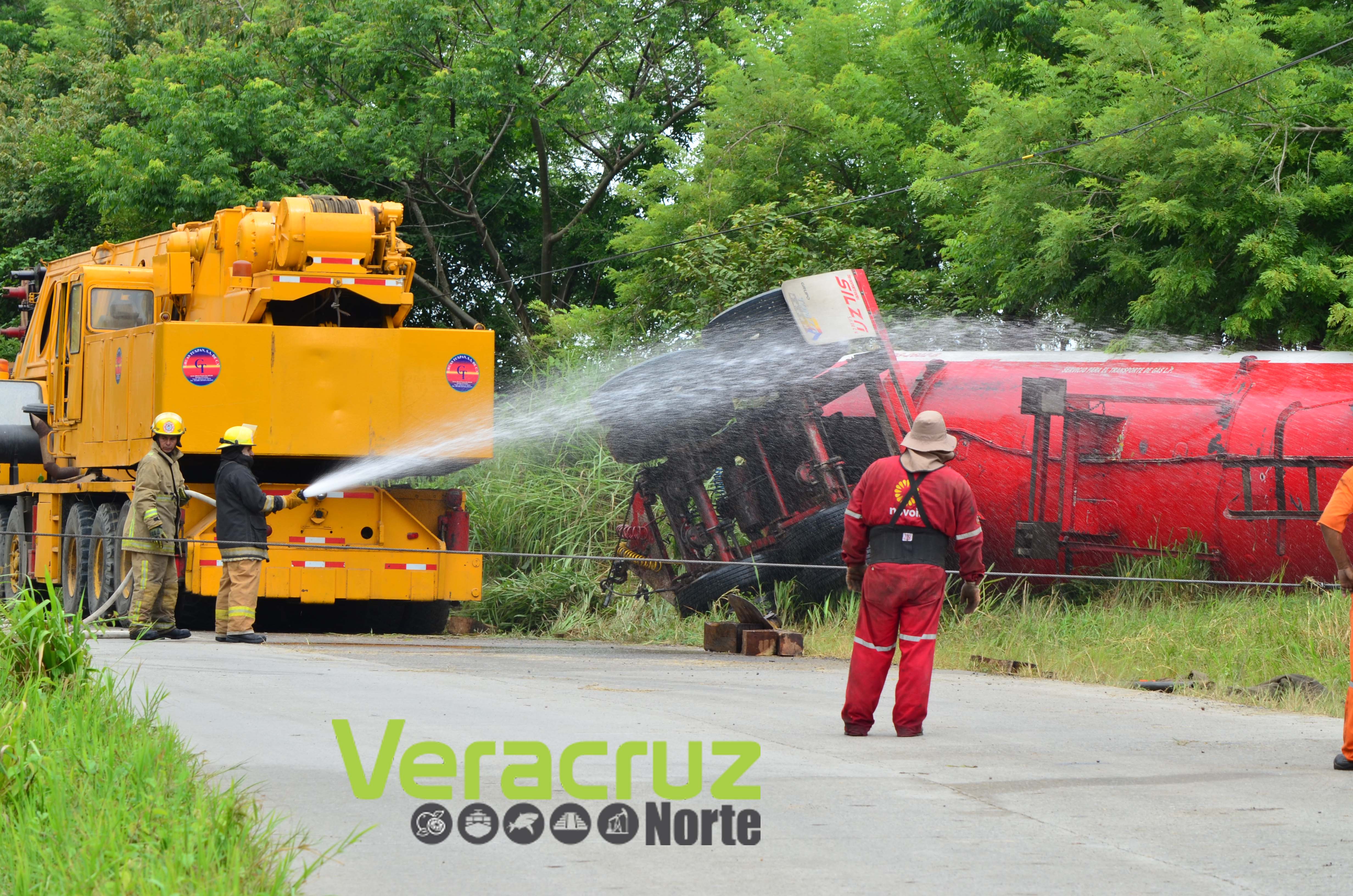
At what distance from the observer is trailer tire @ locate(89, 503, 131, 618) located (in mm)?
12492

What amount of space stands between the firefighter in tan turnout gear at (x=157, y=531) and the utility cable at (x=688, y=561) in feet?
0.45

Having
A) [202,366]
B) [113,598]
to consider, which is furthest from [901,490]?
[113,598]

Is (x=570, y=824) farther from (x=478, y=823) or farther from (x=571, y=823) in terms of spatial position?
(x=478, y=823)

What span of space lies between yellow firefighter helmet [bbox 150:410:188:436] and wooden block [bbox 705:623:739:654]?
4147 millimetres

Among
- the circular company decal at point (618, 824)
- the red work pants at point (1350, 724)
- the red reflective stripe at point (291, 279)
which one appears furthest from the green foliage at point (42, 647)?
the red reflective stripe at point (291, 279)

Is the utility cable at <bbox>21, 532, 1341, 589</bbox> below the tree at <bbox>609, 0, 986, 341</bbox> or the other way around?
below

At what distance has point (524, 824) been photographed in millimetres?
4969

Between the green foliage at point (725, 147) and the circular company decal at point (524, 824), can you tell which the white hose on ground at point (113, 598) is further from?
the green foliage at point (725, 147)

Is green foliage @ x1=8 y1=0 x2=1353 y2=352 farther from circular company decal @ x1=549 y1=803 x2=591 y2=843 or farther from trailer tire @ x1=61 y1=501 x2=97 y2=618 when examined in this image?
circular company decal @ x1=549 y1=803 x2=591 y2=843

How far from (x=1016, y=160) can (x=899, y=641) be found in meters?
9.49

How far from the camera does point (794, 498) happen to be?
42.1 feet

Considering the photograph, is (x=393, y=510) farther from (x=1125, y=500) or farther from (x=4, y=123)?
(x=4, y=123)

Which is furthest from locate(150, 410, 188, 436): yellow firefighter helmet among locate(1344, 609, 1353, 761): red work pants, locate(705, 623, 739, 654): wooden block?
locate(1344, 609, 1353, 761): red work pants

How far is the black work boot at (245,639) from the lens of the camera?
1148 cm
